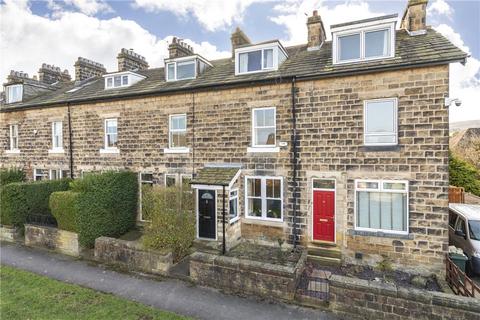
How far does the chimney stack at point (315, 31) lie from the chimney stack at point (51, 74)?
2073cm

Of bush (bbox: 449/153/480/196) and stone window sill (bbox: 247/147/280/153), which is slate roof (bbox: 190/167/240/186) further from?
bush (bbox: 449/153/480/196)

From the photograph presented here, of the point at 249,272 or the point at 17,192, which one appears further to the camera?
the point at 17,192

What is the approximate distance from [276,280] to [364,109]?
21.2 ft

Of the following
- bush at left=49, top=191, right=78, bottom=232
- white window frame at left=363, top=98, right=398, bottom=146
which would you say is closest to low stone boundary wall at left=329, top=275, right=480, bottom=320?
white window frame at left=363, top=98, right=398, bottom=146

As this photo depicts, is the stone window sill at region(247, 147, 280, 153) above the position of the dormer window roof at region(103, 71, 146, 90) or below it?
below

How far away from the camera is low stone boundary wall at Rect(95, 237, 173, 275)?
847 cm

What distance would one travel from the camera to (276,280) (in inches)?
276

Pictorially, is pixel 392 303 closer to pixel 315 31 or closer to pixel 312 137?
pixel 312 137

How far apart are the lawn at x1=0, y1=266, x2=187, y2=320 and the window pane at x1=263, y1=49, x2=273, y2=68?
9.76 meters

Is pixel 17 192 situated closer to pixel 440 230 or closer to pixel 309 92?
pixel 309 92

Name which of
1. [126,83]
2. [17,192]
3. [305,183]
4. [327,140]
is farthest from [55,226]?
[327,140]

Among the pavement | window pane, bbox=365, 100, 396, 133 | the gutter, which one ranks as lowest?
the pavement

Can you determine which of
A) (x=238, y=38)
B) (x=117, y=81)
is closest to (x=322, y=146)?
(x=238, y=38)

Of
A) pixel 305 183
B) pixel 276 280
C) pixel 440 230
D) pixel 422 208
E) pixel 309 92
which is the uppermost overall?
pixel 309 92
